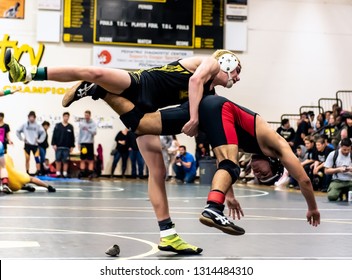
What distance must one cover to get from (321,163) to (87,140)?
Result: 6607 millimetres

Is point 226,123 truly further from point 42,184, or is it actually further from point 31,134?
point 31,134

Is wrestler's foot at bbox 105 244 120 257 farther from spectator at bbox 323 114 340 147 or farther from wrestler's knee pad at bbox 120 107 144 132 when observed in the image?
spectator at bbox 323 114 340 147

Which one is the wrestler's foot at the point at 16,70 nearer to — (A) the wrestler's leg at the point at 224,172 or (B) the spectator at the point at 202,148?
(A) the wrestler's leg at the point at 224,172

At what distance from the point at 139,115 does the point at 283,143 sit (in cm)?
89

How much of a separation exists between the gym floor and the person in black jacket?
7.78 m

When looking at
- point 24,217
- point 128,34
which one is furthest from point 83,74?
point 128,34

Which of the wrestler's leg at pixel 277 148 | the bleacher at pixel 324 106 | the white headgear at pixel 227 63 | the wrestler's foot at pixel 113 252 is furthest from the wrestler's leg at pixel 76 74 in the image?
the bleacher at pixel 324 106

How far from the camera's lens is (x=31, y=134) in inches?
667

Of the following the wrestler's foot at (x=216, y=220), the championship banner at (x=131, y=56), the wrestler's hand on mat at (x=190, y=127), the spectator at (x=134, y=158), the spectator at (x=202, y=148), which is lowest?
the spectator at (x=134, y=158)

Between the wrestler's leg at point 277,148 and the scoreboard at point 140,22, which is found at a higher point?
the scoreboard at point 140,22

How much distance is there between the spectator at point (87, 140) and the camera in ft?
57.3

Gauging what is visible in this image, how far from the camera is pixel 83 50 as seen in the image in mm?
18984

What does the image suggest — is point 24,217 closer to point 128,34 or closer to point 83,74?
point 83,74

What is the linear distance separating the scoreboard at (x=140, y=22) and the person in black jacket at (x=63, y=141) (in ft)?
8.79
